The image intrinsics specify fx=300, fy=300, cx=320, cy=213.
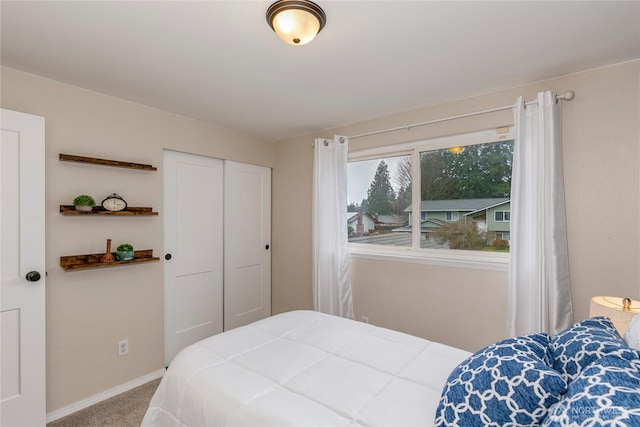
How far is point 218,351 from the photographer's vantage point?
1.62m

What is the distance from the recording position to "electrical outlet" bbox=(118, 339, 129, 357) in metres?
2.49

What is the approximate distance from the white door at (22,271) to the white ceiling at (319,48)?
519 millimetres

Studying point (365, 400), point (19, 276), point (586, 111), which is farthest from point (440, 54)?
point (19, 276)

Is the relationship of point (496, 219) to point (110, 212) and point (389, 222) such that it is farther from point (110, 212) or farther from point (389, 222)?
point (110, 212)

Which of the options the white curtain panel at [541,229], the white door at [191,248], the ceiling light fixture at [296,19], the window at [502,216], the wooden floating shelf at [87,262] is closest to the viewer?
the ceiling light fixture at [296,19]

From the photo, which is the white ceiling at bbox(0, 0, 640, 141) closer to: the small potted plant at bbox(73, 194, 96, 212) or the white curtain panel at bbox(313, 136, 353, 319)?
the white curtain panel at bbox(313, 136, 353, 319)

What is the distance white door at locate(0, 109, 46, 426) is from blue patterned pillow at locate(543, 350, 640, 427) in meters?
2.73

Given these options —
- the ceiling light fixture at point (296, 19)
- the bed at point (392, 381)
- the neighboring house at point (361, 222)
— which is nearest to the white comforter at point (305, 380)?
the bed at point (392, 381)

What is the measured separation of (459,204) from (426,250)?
→ 1.69ft

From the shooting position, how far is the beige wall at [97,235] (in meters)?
2.14

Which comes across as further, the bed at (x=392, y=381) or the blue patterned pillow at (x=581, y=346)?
the blue patterned pillow at (x=581, y=346)

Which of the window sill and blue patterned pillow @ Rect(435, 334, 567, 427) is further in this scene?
the window sill

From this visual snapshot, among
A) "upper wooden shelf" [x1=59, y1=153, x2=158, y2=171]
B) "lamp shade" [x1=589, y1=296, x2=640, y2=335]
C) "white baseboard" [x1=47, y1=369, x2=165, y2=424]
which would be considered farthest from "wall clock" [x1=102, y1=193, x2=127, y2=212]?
"lamp shade" [x1=589, y1=296, x2=640, y2=335]

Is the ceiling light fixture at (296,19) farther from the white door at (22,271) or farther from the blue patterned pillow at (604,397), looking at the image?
the white door at (22,271)
